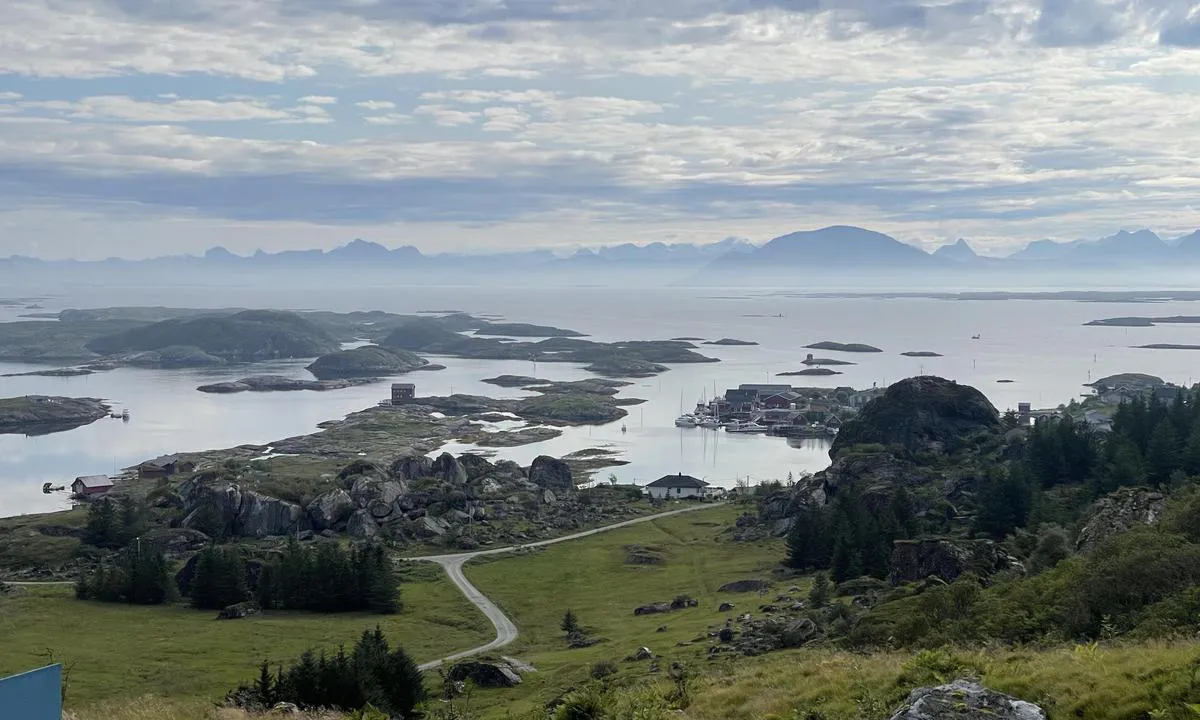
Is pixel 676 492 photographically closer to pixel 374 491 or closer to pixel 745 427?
pixel 374 491

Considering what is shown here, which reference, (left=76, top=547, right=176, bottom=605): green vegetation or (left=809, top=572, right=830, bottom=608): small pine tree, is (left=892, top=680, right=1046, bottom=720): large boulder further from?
(left=76, top=547, right=176, bottom=605): green vegetation

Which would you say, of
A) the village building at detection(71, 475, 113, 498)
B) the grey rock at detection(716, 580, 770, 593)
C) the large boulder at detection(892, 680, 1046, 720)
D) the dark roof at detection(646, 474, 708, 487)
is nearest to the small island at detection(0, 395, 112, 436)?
the village building at detection(71, 475, 113, 498)

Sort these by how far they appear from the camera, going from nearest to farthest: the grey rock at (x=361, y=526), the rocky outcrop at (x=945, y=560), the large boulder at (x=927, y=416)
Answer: the rocky outcrop at (x=945, y=560) → the grey rock at (x=361, y=526) → the large boulder at (x=927, y=416)

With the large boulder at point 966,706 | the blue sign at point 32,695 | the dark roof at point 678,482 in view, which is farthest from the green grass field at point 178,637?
the dark roof at point 678,482

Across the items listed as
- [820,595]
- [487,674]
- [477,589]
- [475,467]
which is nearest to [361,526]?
[477,589]

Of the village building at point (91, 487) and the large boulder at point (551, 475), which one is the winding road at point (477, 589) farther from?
the village building at point (91, 487)

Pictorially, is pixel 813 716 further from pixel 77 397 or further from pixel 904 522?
pixel 77 397

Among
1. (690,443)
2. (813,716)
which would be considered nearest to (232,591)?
(813,716)
